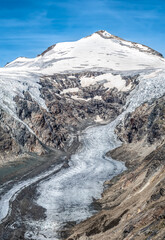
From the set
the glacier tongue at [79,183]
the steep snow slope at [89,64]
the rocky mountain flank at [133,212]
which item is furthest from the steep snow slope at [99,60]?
the rocky mountain flank at [133,212]

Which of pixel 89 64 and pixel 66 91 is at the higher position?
pixel 89 64

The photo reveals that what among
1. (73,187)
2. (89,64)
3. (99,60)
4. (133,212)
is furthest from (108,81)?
(133,212)

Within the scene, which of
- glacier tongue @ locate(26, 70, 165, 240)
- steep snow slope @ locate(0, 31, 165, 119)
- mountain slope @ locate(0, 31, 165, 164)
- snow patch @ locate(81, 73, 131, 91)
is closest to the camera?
glacier tongue @ locate(26, 70, 165, 240)

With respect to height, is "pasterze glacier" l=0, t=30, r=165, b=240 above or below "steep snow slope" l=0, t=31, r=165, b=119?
below

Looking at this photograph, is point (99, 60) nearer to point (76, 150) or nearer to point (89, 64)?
point (89, 64)

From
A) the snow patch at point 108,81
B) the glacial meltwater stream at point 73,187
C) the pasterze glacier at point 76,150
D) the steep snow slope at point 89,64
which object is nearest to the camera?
the pasterze glacier at point 76,150

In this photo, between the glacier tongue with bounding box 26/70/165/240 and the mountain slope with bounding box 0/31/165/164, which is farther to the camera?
the mountain slope with bounding box 0/31/165/164

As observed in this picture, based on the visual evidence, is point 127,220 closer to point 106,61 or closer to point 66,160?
point 66,160

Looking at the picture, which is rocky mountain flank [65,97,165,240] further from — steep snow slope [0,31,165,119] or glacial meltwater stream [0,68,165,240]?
steep snow slope [0,31,165,119]

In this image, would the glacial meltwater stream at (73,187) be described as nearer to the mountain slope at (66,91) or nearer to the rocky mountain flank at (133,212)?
the rocky mountain flank at (133,212)

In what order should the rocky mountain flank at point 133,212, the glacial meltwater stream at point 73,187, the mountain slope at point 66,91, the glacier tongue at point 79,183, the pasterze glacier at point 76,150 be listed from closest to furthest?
1. the rocky mountain flank at point 133,212
2. the pasterze glacier at point 76,150
3. the glacial meltwater stream at point 73,187
4. the glacier tongue at point 79,183
5. the mountain slope at point 66,91

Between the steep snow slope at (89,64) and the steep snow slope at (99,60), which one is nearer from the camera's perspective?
the steep snow slope at (89,64)

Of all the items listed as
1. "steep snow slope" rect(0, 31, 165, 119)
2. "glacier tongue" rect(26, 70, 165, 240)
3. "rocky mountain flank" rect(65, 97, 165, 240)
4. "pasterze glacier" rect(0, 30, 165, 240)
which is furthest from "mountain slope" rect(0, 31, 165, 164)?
"rocky mountain flank" rect(65, 97, 165, 240)
